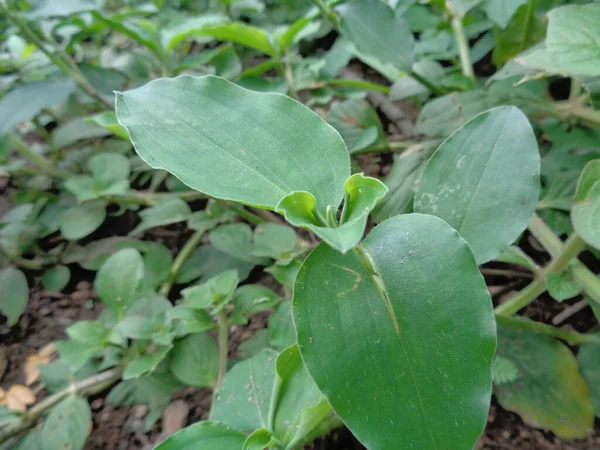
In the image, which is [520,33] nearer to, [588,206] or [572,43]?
[572,43]

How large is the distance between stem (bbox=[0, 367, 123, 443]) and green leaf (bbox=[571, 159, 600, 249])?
810 millimetres

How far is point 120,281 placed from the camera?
883 millimetres

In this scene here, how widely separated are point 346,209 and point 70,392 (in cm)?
72

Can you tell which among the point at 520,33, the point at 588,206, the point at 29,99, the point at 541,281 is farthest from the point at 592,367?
the point at 29,99

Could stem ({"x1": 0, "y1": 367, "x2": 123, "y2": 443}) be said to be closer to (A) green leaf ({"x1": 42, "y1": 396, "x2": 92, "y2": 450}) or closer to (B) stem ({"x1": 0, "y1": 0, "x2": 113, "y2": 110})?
(A) green leaf ({"x1": 42, "y1": 396, "x2": 92, "y2": 450})

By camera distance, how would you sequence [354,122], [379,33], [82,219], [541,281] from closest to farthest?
[541,281] → [379,33] → [354,122] → [82,219]

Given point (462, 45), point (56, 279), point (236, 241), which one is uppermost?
point (462, 45)

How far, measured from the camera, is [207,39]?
1474 mm

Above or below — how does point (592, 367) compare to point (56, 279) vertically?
above

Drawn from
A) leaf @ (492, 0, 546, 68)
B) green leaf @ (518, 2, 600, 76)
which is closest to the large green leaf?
green leaf @ (518, 2, 600, 76)

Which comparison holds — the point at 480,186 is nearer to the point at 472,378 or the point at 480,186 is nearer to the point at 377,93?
the point at 472,378

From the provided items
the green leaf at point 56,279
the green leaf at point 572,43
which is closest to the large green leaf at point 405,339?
the green leaf at point 572,43

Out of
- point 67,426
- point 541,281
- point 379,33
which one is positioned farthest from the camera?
point 379,33

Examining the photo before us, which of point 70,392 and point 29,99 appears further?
point 29,99
